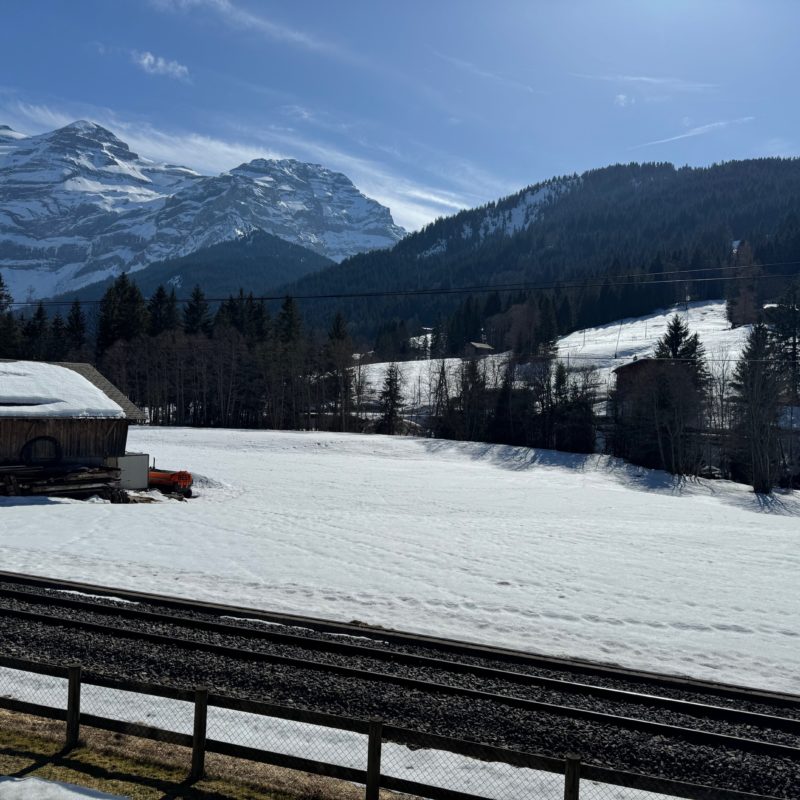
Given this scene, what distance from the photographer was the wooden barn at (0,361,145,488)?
103ft

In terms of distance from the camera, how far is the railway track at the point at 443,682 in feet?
30.8

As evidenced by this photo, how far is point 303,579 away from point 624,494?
34.3 meters

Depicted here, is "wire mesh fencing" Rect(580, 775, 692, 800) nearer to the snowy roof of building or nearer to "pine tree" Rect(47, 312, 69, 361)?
the snowy roof of building

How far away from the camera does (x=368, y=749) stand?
712cm

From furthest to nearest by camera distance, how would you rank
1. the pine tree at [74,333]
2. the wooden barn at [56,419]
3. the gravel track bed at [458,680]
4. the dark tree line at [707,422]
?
the pine tree at [74,333] → the dark tree line at [707,422] → the wooden barn at [56,419] → the gravel track bed at [458,680]

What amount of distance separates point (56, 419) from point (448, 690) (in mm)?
27956

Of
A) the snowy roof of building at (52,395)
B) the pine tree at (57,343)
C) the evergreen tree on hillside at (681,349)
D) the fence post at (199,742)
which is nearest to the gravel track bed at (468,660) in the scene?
the fence post at (199,742)

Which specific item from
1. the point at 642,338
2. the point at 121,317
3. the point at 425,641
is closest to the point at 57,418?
the point at 425,641

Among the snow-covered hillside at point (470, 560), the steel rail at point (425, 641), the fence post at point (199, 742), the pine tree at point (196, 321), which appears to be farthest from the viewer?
the pine tree at point (196, 321)

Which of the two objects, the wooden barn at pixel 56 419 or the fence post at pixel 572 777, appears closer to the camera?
the fence post at pixel 572 777

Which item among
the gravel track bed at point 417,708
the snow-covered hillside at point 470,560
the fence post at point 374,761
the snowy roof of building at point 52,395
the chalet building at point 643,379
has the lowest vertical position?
the snow-covered hillside at point 470,560

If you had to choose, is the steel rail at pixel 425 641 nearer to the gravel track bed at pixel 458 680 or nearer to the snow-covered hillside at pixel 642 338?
the gravel track bed at pixel 458 680

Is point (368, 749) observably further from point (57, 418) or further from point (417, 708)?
point (57, 418)

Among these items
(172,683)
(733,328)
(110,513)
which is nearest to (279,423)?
(110,513)
